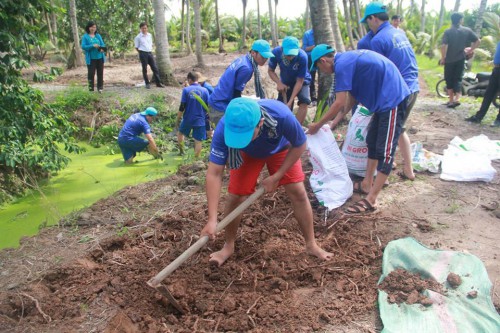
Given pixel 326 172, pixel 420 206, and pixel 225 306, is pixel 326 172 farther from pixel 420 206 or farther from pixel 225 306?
pixel 225 306

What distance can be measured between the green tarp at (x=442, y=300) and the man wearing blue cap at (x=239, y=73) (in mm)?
2550

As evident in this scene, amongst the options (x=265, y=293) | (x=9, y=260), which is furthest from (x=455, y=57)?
(x=9, y=260)

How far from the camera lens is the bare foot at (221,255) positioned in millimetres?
3152

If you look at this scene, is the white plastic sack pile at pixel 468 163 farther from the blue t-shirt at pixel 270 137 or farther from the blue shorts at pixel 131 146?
the blue shorts at pixel 131 146

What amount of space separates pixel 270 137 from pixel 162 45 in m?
7.54

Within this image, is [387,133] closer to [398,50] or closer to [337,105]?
[337,105]

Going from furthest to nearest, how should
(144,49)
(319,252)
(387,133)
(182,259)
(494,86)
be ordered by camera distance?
(144,49)
(494,86)
(387,133)
(319,252)
(182,259)

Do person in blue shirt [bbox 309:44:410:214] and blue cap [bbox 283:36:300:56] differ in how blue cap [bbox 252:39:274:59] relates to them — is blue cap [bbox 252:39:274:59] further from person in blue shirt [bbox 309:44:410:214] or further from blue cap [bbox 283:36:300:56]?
person in blue shirt [bbox 309:44:410:214]

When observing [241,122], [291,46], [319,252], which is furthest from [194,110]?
[241,122]

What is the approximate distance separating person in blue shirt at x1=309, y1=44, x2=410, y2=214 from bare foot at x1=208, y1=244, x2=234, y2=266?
1396 millimetres

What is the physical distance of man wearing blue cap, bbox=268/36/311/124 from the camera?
17.1 feet

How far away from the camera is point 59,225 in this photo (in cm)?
406

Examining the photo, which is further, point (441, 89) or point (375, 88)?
point (441, 89)

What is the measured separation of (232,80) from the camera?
464 centimetres
